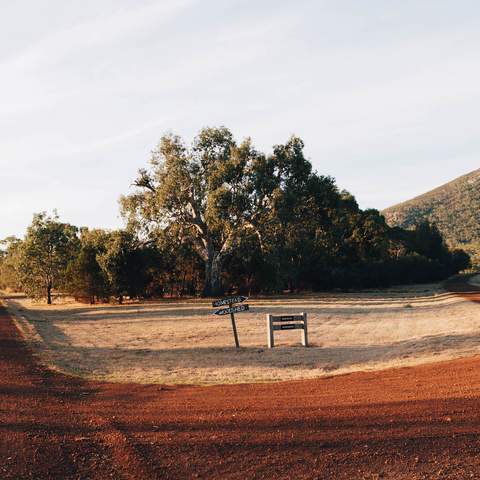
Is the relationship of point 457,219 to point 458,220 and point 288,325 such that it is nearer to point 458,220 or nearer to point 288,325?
point 458,220

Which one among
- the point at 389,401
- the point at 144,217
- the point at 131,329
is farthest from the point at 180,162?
the point at 389,401

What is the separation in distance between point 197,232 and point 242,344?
28843 mm

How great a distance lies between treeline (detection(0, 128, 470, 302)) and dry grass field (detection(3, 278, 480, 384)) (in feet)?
49.5

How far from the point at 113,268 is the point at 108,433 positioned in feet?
117

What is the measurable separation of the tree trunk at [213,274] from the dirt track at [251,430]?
3404 cm

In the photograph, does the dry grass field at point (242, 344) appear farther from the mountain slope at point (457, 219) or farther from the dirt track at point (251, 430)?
the mountain slope at point (457, 219)

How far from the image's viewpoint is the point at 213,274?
150ft

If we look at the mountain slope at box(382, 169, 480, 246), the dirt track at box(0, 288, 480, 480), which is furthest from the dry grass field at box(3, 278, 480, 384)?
the mountain slope at box(382, 169, 480, 246)

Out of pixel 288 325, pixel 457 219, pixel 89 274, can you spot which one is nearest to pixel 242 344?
pixel 288 325

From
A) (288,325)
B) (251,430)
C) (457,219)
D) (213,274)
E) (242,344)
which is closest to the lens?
(251,430)

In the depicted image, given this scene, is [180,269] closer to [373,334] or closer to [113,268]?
[113,268]

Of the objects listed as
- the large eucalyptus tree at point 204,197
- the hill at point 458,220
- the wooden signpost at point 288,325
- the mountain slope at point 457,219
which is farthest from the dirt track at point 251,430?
the mountain slope at point 457,219

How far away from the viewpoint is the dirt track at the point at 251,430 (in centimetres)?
608

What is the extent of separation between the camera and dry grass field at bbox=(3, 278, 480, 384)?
13000mm
